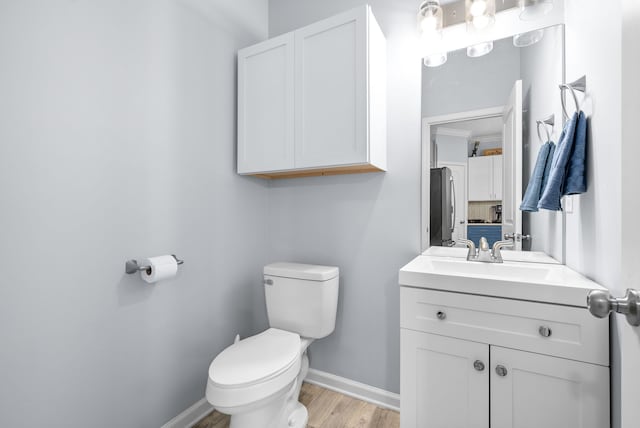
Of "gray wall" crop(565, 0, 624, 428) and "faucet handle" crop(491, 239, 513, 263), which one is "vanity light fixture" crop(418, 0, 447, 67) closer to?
"gray wall" crop(565, 0, 624, 428)

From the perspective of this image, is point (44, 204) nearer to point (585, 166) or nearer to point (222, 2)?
point (222, 2)

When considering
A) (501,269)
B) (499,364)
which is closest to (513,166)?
(501,269)

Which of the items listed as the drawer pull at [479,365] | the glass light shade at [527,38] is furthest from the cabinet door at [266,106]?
the drawer pull at [479,365]

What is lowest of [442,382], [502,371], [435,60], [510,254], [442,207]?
[442,382]

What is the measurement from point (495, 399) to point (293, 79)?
5.63ft

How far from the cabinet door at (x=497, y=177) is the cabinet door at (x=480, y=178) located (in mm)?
14

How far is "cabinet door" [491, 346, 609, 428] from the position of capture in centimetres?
96

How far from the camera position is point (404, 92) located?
66.1 inches

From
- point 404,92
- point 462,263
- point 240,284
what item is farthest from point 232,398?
point 404,92

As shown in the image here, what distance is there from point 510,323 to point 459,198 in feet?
2.39

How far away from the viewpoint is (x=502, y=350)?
1.10 metres

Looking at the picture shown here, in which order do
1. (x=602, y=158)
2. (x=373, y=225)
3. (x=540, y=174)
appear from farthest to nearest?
1. (x=373, y=225)
2. (x=540, y=174)
3. (x=602, y=158)

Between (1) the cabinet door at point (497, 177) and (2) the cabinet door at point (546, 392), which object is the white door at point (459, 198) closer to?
(1) the cabinet door at point (497, 177)

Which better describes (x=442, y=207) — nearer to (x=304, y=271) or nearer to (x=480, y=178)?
(x=480, y=178)
